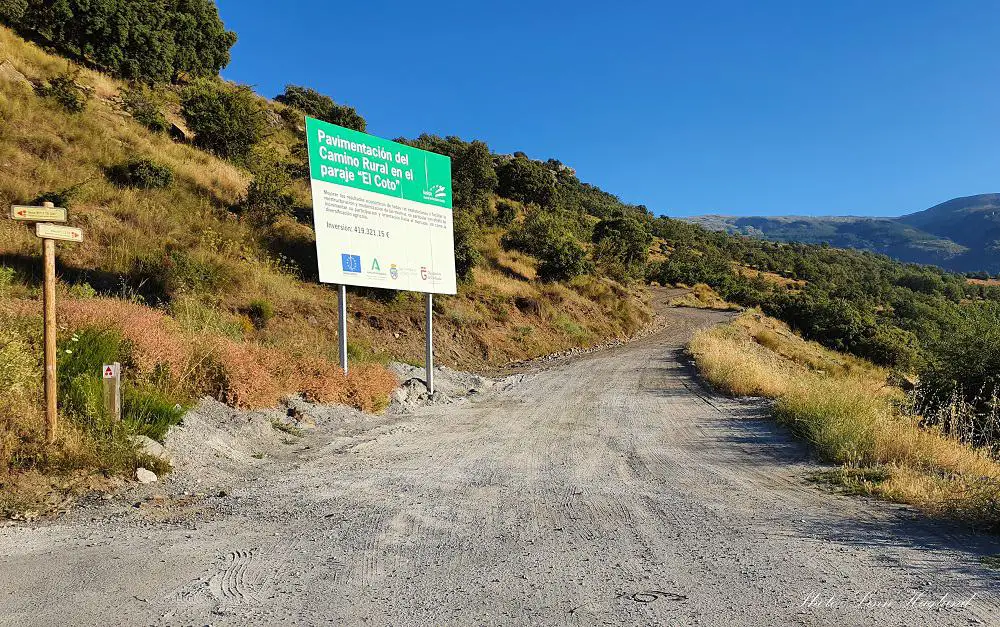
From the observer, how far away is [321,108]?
44.7 metres

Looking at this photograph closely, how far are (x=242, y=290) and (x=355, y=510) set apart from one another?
1229 cm

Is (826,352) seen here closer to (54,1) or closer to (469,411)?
(469,411)

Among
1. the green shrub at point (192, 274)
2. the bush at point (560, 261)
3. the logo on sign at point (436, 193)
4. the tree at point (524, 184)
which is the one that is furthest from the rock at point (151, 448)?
the tree at point (524, 184)

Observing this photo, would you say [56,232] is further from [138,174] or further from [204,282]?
[138,174]

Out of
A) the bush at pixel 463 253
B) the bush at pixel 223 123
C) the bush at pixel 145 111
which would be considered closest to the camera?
the bush at pixel 145 111

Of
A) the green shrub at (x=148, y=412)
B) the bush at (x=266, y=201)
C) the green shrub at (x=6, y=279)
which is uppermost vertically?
the bush at (x=266, y=201)

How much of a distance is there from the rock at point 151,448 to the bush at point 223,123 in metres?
21.4

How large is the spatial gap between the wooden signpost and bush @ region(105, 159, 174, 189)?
1447cm

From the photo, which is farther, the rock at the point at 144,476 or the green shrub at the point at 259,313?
the green shrub at the point at 259,313

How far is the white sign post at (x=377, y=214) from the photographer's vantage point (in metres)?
11.1

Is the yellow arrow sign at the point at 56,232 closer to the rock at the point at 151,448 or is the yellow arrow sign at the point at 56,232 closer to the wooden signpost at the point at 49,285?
the wooden signpost at the point at 49,285

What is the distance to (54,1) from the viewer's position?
25891 millimetres

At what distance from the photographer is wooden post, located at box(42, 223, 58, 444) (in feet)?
17.0

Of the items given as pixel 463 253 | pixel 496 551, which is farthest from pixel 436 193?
pixel 496 551
